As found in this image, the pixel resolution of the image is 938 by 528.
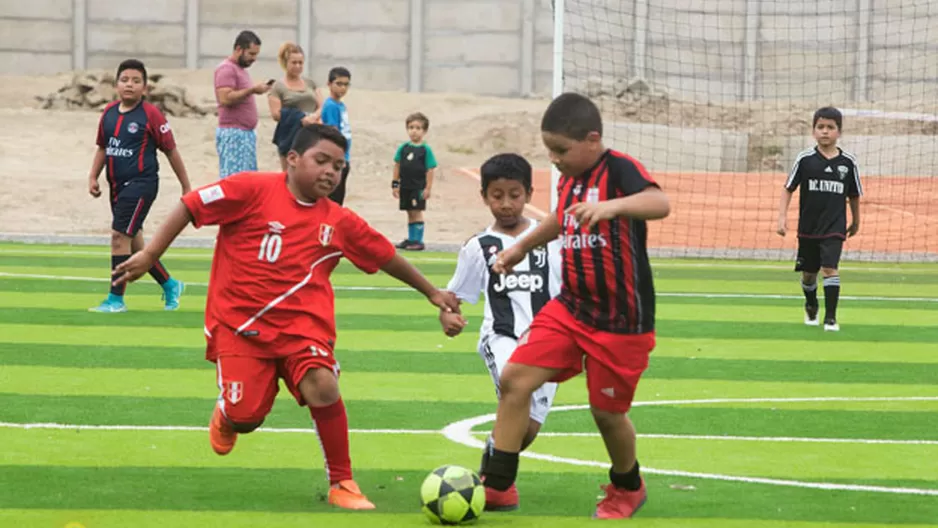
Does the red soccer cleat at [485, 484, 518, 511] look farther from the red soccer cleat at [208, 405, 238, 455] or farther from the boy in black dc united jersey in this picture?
the boy in black dc united jersey

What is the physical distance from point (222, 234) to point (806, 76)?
36834mm

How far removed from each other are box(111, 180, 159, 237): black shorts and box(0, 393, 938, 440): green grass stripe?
379cm

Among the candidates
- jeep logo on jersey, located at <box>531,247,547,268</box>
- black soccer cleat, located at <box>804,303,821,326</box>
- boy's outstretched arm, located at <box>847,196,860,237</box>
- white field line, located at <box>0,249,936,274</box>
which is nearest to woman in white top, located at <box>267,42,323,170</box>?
white field line, located at <box>0,249,936,274</box>

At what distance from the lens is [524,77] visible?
42.8m

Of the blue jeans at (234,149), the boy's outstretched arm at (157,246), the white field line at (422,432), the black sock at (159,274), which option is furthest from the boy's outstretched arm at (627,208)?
the blue jeans at (234,149)

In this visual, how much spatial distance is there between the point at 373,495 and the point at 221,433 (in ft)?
2.19

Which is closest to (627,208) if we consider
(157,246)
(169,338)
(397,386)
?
(157,246)

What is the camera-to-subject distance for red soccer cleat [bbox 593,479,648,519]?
5.93 m

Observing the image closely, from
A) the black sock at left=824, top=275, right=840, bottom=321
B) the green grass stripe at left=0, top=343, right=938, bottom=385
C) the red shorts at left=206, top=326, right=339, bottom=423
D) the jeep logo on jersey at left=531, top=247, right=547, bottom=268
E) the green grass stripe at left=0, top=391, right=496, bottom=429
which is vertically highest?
the jeep logo on jersey at left=531, top=247, right=547, bottom=268

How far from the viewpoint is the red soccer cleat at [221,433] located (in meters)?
6.32

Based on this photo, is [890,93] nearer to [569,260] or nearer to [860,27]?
[860,27]

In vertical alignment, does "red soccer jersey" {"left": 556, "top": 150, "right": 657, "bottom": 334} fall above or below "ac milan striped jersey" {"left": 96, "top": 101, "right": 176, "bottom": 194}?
below

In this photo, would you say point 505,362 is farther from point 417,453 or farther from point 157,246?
point 157,246

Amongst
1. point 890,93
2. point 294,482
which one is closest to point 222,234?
point 294,482
